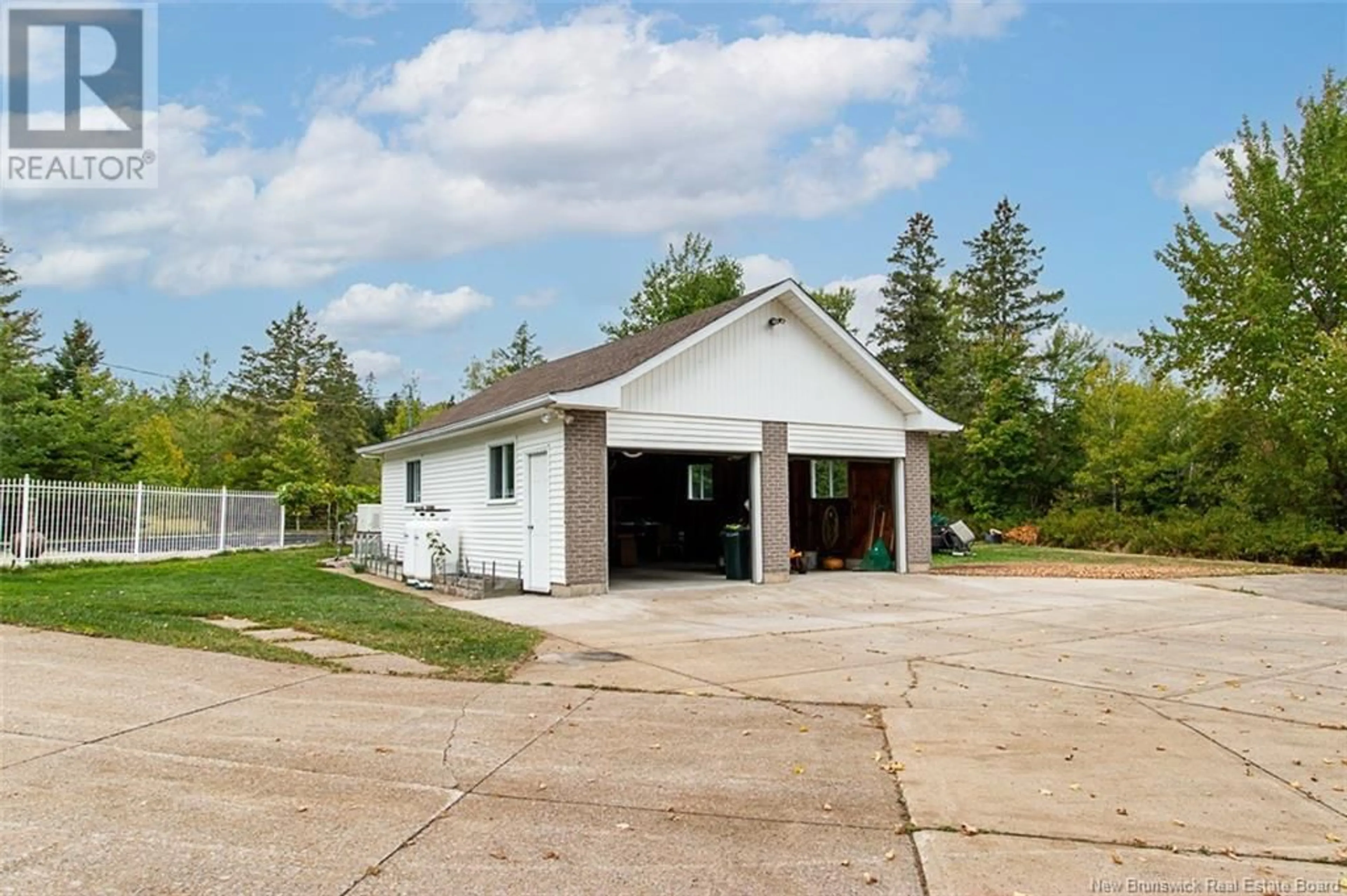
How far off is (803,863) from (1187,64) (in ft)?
55.7

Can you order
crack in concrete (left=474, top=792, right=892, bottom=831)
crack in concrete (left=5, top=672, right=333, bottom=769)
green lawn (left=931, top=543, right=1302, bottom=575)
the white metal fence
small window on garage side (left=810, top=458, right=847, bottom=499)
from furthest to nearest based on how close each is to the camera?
small window on garage side (left=810, top=458, right=847, bottom=499)
green lawn (left=931, top=543, right=1302, bottom=575)
the white metal fence
crack in concrete (left=5, top=672, right=333, bottom=769)
crack in concrete (left=474, top=792, right=892, bottom=831)

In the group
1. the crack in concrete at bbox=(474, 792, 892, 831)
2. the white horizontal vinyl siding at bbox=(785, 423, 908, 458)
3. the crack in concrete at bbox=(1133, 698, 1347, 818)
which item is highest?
the white horizontal vinyl siding at bbox=(785, 423, 908, 458)

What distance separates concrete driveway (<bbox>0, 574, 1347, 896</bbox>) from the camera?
11.9 ft

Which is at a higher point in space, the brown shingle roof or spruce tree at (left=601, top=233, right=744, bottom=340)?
spruce tree at (left=601, top=233, right=744, bottom=340)

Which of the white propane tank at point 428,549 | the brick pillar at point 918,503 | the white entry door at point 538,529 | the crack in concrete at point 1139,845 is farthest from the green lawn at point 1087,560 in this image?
the crack in concrete at point 1139,845

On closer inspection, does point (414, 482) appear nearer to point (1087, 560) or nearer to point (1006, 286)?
point (1087, 560)

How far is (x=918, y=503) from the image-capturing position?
1867 cm

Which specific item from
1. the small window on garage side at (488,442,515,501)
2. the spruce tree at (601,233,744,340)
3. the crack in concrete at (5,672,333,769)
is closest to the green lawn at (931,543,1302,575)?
the small window on garage side at (488,442,515,501)

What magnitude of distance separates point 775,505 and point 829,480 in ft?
16.4

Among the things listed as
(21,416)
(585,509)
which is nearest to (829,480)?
(585,509)

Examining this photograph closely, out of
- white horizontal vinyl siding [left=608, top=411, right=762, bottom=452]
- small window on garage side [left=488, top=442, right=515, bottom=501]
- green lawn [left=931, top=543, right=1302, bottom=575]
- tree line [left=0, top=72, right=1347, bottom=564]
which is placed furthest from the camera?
tree line [left=0, top=72, right=1347, bottom=564]

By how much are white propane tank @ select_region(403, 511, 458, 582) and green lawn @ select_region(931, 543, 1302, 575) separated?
10.1m

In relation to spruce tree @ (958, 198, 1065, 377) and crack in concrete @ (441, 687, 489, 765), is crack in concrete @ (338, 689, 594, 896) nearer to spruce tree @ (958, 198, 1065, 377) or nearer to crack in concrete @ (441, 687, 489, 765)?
crack in concrete @ (441, 687, 489, 765)
